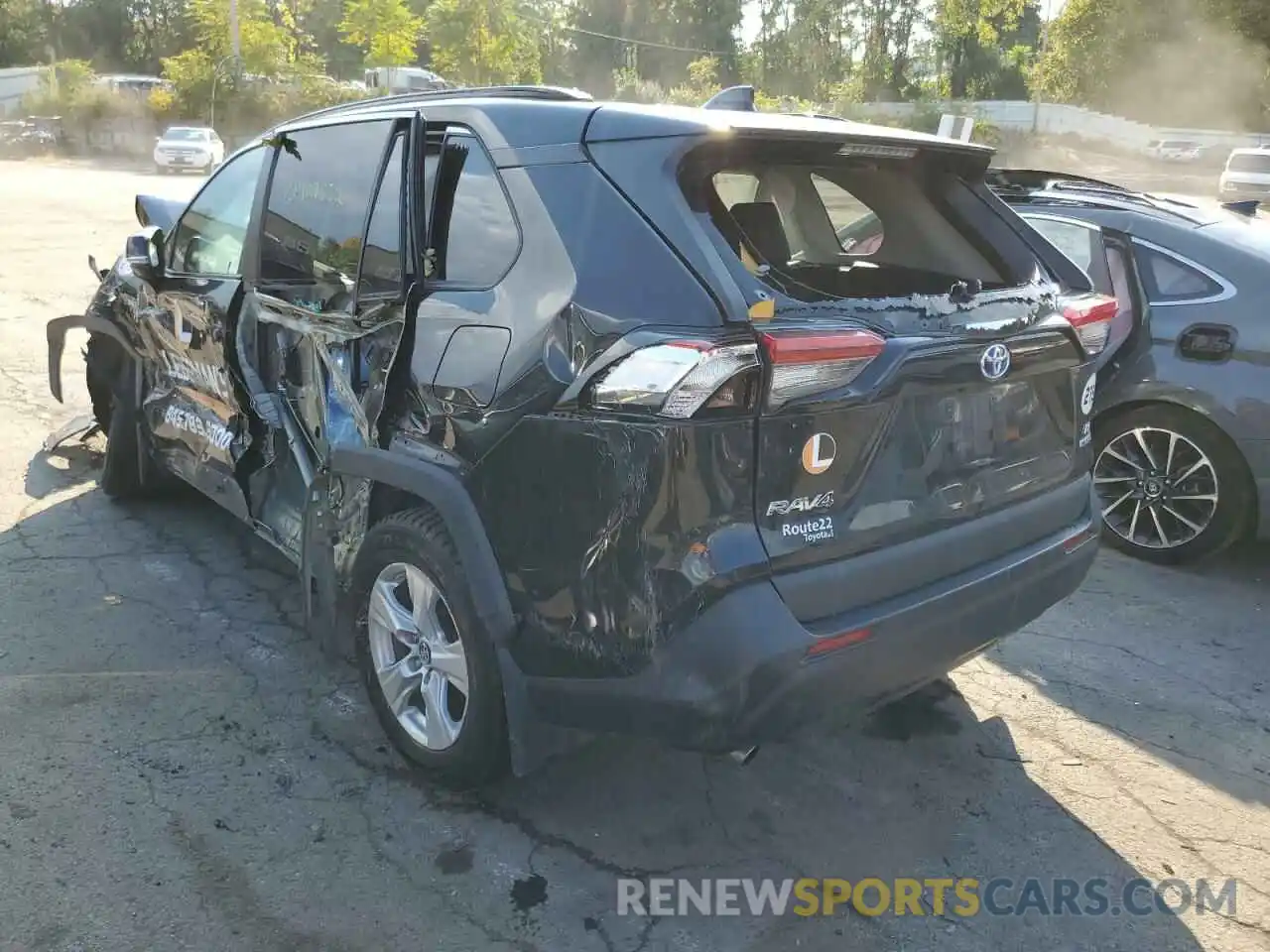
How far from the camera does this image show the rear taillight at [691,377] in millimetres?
2266

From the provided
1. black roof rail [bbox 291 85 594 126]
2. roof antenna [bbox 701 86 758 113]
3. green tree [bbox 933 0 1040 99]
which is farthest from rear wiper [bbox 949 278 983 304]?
green tree [bbox 933 0 1040 99]

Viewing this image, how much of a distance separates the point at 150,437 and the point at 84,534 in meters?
0.57

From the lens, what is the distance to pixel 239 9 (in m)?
43.3

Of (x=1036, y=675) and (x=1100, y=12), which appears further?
(x=1100, y=12)

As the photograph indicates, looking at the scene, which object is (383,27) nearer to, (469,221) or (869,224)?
(869,224)

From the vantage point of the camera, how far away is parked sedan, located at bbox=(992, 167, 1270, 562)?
183 inches

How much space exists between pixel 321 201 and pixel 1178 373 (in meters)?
3.78

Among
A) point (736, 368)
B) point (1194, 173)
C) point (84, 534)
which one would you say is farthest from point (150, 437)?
point (1194, 173)

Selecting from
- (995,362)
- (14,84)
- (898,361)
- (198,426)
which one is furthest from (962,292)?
(14,84)

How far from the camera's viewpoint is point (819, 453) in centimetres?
240

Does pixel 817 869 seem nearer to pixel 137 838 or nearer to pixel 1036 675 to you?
pixel 1036 675

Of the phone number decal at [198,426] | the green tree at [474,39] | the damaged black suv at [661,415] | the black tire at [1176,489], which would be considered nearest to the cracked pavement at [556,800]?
the damaged black suv at [661,415]

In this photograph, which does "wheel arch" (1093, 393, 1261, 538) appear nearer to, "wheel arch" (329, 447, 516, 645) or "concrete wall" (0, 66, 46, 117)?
"wheel arch" (329, 447, 516, 645)

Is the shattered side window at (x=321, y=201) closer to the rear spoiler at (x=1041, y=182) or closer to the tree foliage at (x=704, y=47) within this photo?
the rear spoiler at (x=1041, y=182)
